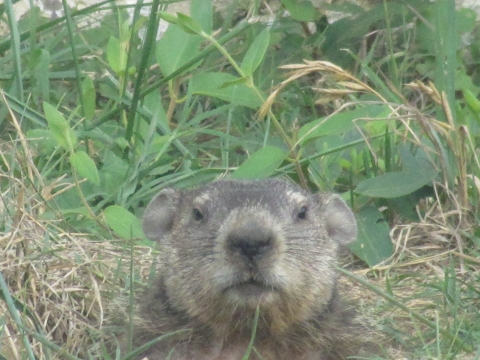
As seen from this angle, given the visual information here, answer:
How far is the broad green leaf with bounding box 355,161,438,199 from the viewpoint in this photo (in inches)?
200

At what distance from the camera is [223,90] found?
535 cm

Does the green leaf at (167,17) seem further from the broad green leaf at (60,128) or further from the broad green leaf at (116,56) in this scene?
the broad green leaf at (116,56)

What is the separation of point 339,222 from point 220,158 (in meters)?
1.64

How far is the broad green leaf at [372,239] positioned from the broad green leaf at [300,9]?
177cm

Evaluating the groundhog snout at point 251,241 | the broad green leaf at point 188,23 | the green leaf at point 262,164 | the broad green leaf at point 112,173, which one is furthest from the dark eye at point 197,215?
the broad green leaf at point 112,173

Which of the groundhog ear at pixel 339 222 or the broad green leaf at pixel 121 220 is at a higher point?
the broad green leaf at pixel 121 220

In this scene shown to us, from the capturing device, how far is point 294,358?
13.0 ft

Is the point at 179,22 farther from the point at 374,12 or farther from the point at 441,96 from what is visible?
the point at 374,12

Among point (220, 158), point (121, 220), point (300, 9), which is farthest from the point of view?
point (300, 9)

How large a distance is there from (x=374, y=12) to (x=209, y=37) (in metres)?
2.11

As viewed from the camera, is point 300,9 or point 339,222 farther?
point 300,9

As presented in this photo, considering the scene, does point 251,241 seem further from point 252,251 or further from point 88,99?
point 88,99

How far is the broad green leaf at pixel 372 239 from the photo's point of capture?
16.5ft

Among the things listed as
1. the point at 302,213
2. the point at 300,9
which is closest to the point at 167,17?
the point at 302,213
